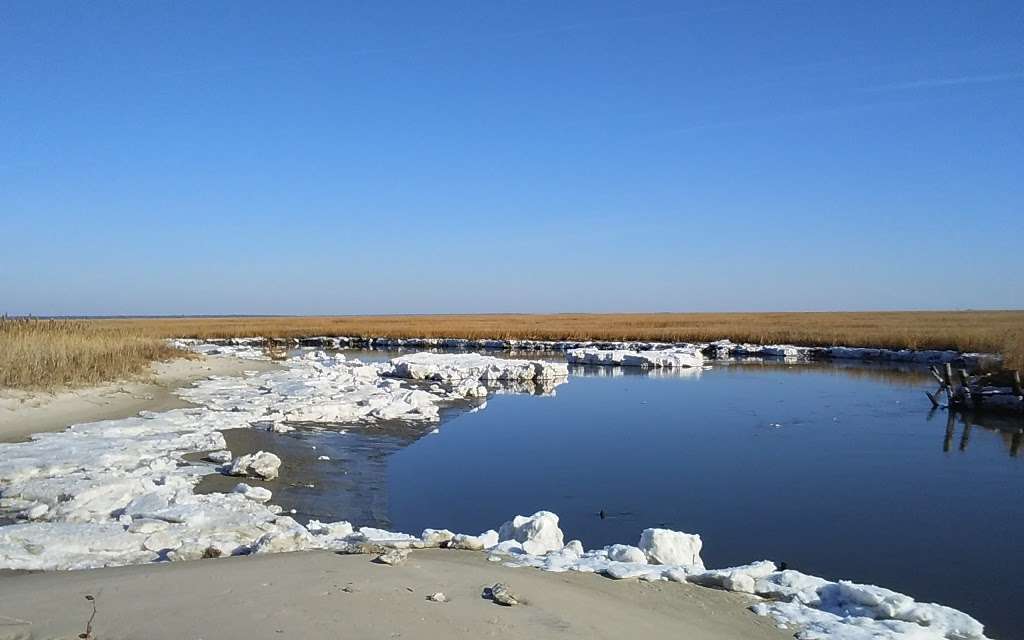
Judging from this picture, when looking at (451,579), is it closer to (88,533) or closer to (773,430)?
(88,533)

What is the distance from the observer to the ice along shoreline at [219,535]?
535 cm

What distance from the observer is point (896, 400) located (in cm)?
2125

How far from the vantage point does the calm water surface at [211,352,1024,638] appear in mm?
7688

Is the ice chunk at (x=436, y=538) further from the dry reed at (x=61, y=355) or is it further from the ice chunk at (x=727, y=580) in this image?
the dry reed at (x=61, y=355)

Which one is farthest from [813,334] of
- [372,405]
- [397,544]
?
[397,544]

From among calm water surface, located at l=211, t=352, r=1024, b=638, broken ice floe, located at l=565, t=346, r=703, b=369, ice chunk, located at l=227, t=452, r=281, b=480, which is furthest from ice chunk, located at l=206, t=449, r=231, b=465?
broken ice floe, located at l=565, t=346, r=703, b=369

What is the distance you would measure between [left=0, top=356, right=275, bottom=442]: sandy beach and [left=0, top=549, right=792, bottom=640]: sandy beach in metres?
7.72

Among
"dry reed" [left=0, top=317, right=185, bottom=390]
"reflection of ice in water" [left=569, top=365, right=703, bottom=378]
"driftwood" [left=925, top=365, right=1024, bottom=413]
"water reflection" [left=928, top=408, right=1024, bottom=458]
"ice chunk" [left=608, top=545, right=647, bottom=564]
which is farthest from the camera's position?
"reflection of ice in water" [left=569, top=365, right=703, bottom=378]

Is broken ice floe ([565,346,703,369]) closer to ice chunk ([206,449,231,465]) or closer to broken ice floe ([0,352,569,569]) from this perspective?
broken ice floe ([0,352,569,569])

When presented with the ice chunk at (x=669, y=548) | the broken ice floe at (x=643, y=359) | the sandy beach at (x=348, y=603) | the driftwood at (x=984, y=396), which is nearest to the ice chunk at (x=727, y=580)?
the sandy beach at (x=348, y=603)

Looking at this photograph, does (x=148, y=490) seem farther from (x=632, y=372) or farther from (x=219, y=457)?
(x=632, y=372)

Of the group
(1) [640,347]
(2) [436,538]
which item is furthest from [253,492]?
(1) [640,347]

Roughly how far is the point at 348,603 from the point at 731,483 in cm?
785

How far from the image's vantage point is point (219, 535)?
21.3ft
